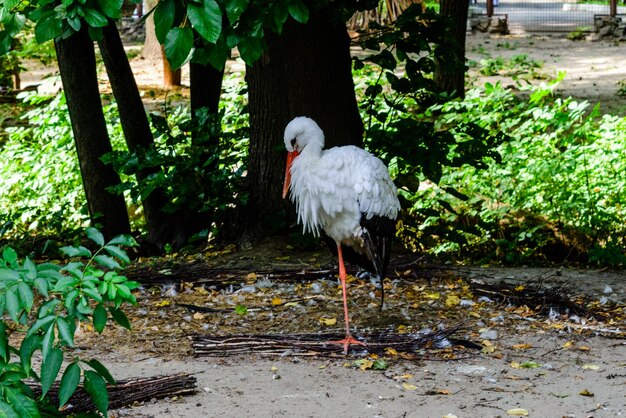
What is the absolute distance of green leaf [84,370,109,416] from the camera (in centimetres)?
289

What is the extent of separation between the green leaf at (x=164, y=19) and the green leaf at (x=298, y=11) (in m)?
0.84

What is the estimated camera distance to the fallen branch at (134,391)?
3.82 meters

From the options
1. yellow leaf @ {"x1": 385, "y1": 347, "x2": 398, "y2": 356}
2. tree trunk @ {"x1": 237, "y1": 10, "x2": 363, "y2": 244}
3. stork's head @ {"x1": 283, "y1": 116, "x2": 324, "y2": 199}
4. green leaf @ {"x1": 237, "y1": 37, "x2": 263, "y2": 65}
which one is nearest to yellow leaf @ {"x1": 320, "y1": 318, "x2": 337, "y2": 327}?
yellow leaf @ {"x1": 385, "y1": 347, "x2": 398, "y2": 356}

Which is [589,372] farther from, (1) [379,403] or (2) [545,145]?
(2) [545,145]

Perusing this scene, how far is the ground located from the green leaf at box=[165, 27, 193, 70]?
173 centimetres

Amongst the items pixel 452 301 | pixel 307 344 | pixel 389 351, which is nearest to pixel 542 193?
pixel 452 301

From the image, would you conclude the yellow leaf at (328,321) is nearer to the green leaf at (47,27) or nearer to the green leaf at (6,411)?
the green leaf at (47,27)

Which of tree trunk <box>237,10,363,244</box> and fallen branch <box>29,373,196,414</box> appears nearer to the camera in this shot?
fallen branch <box>29,373,196,414</box>

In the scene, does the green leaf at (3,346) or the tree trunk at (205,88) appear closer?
the green leaf at (3,346)

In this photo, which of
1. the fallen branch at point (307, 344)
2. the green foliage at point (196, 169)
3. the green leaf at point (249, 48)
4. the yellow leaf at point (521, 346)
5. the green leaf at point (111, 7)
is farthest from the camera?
the green foliage at point (196, 169)

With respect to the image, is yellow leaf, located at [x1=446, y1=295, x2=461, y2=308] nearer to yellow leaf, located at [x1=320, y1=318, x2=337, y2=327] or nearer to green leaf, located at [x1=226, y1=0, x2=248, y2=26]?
yellow leaf, located at [x1=320, y1=318, x2=337, y2=327]

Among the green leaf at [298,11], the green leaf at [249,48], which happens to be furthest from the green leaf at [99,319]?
the green leaf at [298,11]

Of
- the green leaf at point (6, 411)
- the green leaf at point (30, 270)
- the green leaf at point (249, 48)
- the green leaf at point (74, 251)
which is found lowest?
the green leaf at point (6, 411)

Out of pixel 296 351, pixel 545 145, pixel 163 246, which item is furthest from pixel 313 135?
pixel 545 145
